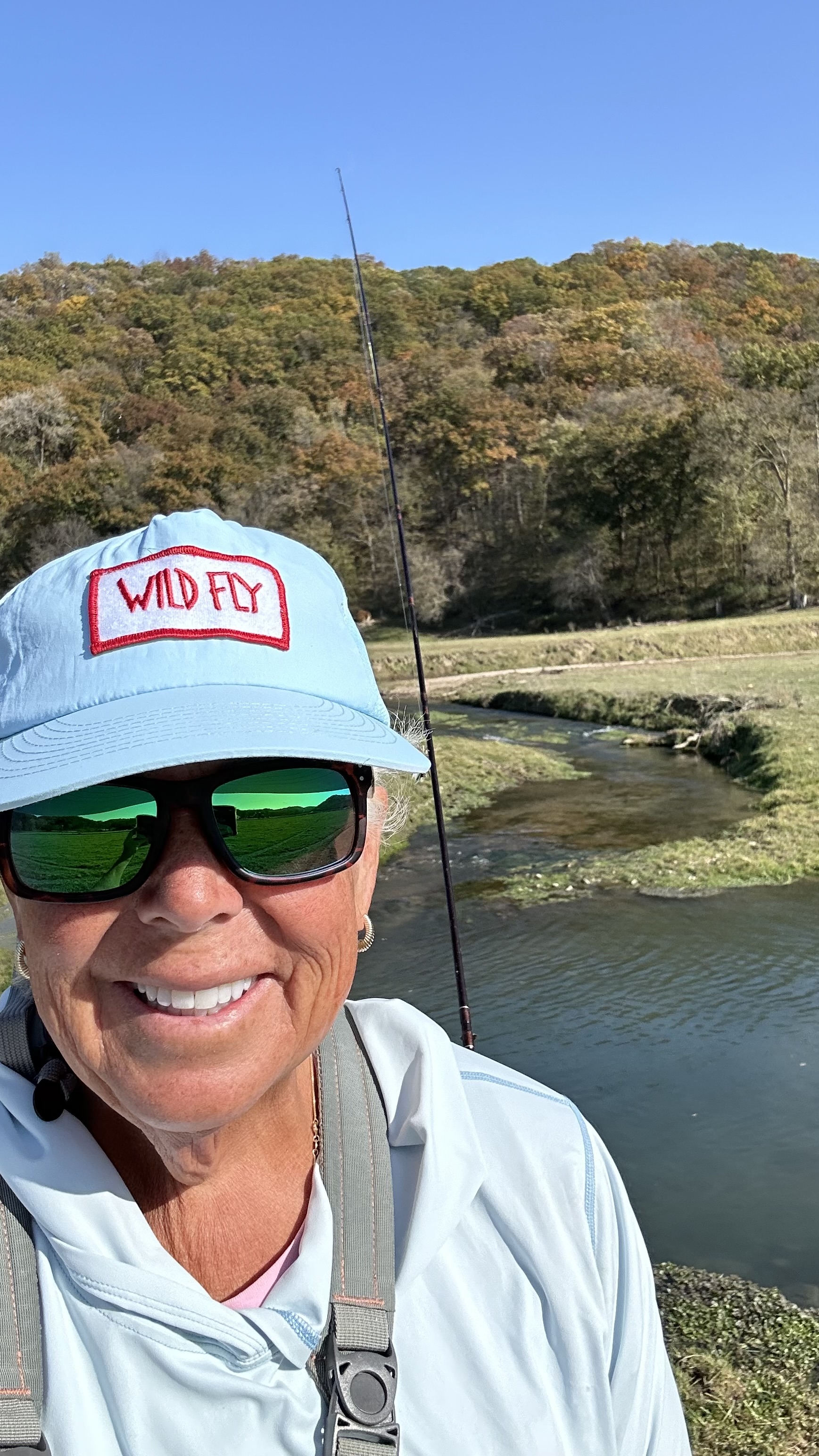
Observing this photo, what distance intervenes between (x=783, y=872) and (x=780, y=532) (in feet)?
137

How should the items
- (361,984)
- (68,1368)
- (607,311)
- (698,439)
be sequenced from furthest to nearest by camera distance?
(607,311) → (698,439) → (361,984) → (68,1368)

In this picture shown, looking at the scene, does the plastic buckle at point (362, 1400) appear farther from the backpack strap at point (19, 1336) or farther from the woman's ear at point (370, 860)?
the woman's ear at point (370, 860)

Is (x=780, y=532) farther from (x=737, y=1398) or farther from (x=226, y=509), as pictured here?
(x=737, y=1398)

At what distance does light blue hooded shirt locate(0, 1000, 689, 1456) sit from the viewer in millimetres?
1245

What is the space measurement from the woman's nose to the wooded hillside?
4942 cm

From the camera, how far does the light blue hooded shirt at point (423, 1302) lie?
1245 millimetres

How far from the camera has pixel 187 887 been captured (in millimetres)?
1310

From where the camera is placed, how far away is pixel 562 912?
11688 millimetres

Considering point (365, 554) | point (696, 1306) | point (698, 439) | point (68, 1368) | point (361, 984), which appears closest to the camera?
point (68, 1368)

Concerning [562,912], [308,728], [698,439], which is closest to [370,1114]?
[308,728]

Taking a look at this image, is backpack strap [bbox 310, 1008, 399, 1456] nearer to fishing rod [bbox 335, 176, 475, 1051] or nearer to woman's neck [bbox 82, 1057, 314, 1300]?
woman's neck [bbox 82, 1057, 314, 1300]

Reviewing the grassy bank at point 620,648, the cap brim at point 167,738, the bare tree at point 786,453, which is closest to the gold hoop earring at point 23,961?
the cap brim at point 167,738

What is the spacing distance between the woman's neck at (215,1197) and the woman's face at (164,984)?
0.37 ft

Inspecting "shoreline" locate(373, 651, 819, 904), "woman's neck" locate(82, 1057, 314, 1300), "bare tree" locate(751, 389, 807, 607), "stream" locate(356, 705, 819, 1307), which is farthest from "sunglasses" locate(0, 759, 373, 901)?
"bare tree" locate(751, 389, 807, 607)
